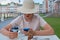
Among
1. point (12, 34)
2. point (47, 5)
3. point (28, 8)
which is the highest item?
point (28, 8)

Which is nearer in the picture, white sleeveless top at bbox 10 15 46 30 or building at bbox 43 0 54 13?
white sleeveless top at bbox 10 15 46 30

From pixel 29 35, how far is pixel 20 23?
0.82ft

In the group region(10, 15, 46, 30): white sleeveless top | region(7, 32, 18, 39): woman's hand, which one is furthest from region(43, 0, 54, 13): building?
region(7, 32, 18, 39): woman's hand

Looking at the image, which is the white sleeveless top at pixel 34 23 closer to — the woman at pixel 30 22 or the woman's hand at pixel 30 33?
the woman at pixel 30 22

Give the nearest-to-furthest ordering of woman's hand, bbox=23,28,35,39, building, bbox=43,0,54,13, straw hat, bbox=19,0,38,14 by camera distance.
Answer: woman's hand, bbox=23,28,35,39
straw hat, bbox=19,0,38,14
building, bbox=43,0,54,13

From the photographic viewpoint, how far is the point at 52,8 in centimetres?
1262

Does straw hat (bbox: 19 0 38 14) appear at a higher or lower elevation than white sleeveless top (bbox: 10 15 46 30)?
higher

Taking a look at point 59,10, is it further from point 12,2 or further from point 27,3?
point 27,3

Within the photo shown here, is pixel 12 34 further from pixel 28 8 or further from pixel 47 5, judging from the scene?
pixel 47 5

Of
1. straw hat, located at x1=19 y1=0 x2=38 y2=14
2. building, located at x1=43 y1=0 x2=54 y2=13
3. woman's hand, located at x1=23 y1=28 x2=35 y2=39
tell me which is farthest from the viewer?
building, located at x1=43 y1=0 x2=54 y2=13

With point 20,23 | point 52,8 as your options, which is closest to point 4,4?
point 52,8

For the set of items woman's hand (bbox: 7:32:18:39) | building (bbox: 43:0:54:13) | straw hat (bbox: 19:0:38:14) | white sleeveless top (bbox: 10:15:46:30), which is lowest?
building (bbox: 43:0:54:13)

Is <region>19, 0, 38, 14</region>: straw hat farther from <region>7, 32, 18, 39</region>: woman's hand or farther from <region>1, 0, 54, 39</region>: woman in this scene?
<region>7, 32, 18, 39</region>: woman's hand

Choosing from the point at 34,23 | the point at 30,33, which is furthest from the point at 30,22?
the point at 30,33
